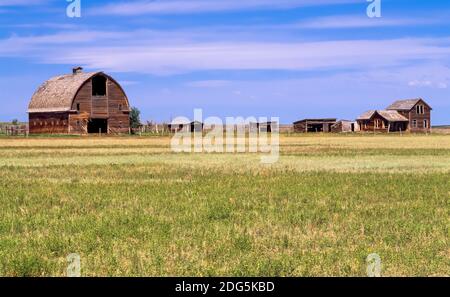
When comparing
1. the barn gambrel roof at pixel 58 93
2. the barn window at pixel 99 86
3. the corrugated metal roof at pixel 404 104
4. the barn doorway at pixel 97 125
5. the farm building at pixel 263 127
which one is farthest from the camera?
the corrugated metal roof at pixel 404 104

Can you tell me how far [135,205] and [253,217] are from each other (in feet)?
10.8

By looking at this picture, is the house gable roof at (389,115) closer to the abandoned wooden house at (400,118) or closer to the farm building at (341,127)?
the abandoned wooden house at (400,118)

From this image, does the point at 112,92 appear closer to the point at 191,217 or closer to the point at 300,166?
the point at 300,166

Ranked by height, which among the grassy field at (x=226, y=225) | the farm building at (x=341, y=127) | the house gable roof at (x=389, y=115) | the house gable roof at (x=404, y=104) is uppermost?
the house gable roof at (x=404, y=104)

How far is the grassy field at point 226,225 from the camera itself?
959 centimetres

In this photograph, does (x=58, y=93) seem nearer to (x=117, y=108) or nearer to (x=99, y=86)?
(x=99, y=86)

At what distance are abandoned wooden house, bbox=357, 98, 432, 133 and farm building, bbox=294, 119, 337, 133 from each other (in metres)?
6.14

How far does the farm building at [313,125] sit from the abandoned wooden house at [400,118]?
6143mm

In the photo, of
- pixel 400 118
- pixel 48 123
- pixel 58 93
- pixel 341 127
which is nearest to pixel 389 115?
pixel 400 118

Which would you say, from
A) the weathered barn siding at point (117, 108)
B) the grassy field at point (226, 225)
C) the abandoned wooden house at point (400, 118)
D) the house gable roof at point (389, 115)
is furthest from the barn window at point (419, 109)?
the grassy field at point (226, 225)

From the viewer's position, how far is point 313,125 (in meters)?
132

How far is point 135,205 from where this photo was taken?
16.1 metres

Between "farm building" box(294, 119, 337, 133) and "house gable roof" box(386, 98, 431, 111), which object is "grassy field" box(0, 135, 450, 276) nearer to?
"farm building" box(294, 119, 337, 133)

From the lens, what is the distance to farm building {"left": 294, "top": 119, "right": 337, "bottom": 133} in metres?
130
